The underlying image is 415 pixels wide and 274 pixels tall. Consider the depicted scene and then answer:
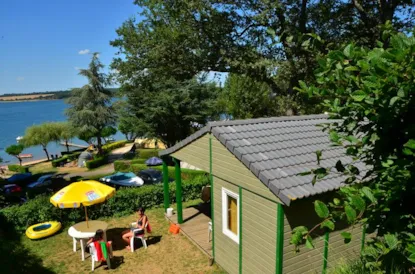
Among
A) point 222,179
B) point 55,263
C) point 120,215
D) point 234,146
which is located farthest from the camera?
point 120,215

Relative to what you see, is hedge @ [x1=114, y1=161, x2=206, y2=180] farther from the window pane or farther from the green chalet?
the window pane

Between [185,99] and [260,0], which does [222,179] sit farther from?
[185,99]

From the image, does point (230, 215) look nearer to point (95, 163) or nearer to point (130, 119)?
point (130, 119)

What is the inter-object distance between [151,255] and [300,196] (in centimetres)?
637

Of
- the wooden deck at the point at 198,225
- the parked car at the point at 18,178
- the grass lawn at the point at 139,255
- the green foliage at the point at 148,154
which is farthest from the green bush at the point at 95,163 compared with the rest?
the wooden deck at the point at 198,225

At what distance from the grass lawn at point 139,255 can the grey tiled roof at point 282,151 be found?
408 cm

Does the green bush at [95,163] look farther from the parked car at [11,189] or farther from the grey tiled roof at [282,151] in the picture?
the grey tiled roof at [282,151]

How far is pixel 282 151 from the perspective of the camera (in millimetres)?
8500

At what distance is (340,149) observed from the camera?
9.31 m

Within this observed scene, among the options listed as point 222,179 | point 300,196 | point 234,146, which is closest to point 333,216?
point 300,196

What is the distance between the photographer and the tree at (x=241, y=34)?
16094 millimetres

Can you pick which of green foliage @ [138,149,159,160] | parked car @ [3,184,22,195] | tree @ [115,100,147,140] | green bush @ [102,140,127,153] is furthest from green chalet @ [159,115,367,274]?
green bush @ [102,140,127,153]

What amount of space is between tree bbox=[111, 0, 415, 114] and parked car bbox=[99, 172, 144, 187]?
23.2ft

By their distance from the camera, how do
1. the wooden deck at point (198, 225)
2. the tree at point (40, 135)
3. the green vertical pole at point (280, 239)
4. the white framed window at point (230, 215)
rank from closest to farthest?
the green vertical pole at point (280, 239) < the white framed window at point (230, 215) < the wooden deck at point (198, 225) < the tree at point (40, 135)
